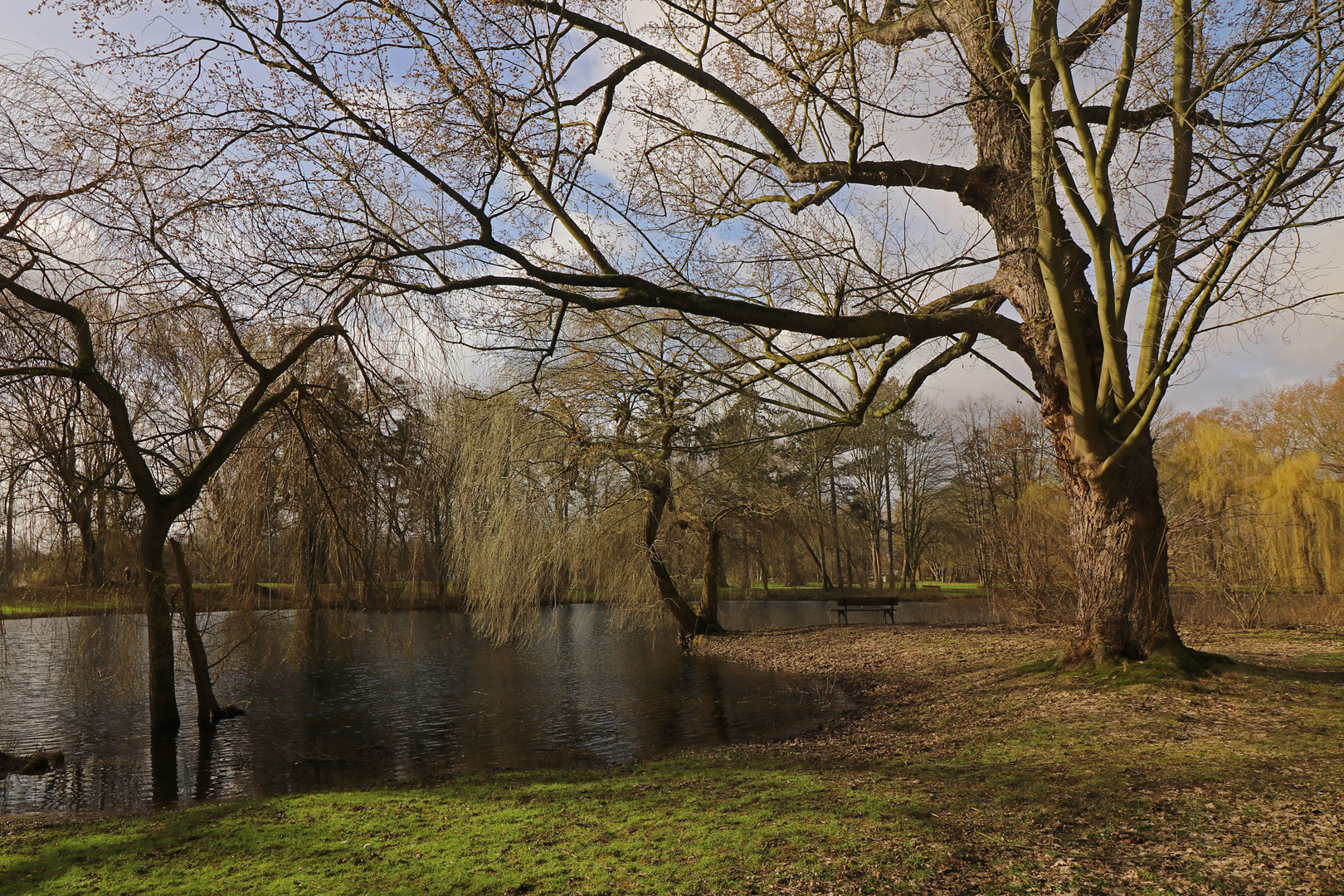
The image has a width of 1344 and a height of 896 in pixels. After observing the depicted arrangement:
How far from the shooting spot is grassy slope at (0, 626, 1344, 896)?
337 cm

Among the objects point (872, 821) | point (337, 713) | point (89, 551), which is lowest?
point (337, 713)

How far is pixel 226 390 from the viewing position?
9.41 meters

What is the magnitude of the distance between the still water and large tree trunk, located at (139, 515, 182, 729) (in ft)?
0.86

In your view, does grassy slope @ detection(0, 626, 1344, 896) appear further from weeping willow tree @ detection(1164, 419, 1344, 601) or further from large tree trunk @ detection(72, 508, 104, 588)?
weeping willow tree @ detection(1164, 419, 1344, 601)

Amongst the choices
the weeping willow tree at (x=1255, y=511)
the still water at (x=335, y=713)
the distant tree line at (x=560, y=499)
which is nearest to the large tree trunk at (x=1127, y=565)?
the distant tree line at (x=560, y=499)

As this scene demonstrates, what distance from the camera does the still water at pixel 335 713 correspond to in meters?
7.28

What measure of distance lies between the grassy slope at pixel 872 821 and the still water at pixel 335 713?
56.4 inches

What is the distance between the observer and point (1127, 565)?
22.7ft

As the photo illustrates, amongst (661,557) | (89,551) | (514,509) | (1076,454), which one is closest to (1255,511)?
(1076,454)

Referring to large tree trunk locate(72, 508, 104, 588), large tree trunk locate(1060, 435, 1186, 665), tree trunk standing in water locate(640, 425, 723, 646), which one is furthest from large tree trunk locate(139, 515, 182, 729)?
large tree trunk locate(1060, 435, 1186, 665)

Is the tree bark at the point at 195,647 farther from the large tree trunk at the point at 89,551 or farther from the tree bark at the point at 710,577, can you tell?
the tree bark at the point at 710,577

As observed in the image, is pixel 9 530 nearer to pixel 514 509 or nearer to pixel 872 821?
pixel 514 509

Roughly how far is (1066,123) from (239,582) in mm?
10672

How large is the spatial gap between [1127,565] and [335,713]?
9444 mm
